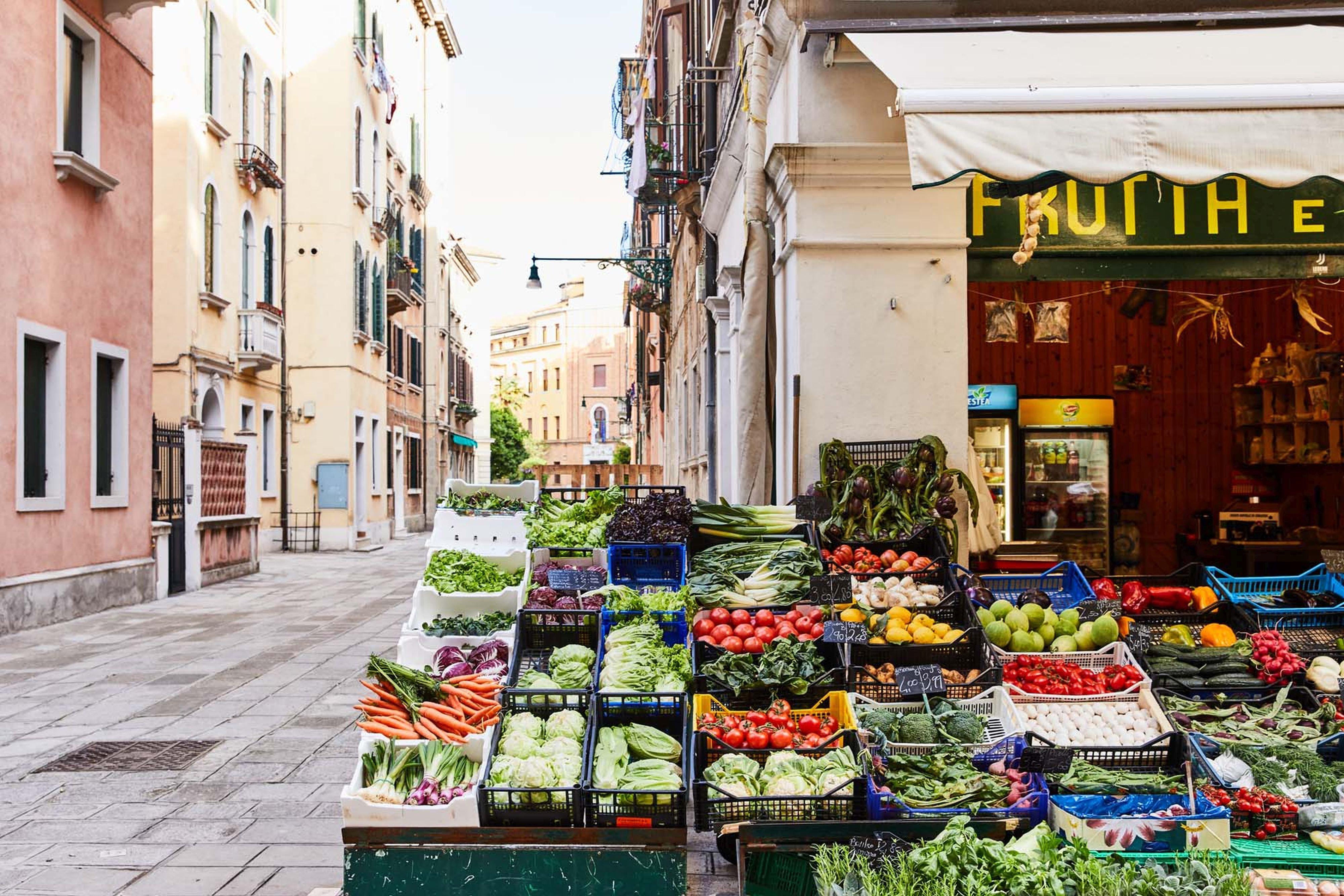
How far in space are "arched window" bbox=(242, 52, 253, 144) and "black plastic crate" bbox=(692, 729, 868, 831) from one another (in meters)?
21.0

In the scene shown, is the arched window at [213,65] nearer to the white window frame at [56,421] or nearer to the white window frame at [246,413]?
the white window frame at [246,413]

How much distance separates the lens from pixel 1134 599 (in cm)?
655

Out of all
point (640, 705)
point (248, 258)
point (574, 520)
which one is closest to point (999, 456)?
point (574, 520)

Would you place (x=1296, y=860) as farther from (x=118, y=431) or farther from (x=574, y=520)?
(x=118, y=431)

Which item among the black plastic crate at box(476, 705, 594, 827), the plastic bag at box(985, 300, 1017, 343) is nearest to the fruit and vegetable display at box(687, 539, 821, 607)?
the black plastic crate at box(476, 705, 594, 827)

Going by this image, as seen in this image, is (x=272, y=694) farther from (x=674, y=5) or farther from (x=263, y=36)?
(x=263, y=36)

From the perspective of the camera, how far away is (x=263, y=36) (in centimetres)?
2352

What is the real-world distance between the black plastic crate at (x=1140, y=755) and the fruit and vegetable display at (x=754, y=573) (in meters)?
1.79

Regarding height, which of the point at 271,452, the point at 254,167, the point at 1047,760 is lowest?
the point at 1047,760

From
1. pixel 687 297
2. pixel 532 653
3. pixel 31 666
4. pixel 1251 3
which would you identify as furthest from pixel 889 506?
pixel 687 297

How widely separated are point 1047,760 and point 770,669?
4.23 ft

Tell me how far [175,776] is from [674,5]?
1697 centimetres

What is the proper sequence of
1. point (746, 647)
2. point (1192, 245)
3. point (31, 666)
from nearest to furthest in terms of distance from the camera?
point (746, 647) < point (1192, 245) < point (31, 666)

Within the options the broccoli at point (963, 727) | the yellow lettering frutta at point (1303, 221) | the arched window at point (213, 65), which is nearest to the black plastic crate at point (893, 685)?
the broccoli at point (963, 727)
